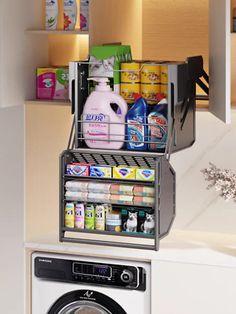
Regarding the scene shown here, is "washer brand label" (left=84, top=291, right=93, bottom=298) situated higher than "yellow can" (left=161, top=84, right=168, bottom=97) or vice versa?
"yellow can" (left=161, top=84, right=168, bottom=97)

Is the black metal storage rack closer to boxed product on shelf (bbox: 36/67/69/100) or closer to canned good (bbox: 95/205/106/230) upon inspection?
canned good (bbox: 95/205/106/230)

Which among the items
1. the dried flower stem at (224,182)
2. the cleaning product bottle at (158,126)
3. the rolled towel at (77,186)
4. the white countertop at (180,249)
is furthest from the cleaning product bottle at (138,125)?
the white countertop at (180,249)

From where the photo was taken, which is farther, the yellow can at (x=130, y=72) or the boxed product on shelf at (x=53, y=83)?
the boxed product on shelf at (x=53, y=83)

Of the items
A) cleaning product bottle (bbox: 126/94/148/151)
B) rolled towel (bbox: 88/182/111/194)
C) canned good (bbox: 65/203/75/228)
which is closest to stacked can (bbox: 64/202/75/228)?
canned good (bbox: 65/203/75/228)

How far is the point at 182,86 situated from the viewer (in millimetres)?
3164

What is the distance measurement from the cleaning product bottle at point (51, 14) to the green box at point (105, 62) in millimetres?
503

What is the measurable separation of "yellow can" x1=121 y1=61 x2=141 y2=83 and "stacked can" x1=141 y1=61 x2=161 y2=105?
3 cm

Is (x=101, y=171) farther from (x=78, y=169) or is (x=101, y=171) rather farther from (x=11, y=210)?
(x=11, y=210)

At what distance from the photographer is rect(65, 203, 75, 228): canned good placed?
3.18m

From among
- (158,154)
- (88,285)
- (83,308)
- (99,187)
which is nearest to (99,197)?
(99,187)

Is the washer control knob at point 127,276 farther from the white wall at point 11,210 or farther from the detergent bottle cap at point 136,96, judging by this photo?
the detergent bottle cap at point 136,96

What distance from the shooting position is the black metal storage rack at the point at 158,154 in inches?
120

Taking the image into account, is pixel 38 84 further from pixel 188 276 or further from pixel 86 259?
pixel 188 276

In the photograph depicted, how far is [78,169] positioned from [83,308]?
A: 97 cm
